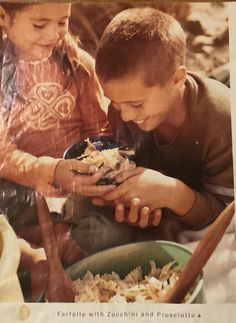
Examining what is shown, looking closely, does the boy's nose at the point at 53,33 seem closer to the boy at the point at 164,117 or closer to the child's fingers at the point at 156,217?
the boy at the point at 164,117

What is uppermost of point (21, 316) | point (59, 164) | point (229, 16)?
point (229, 16)

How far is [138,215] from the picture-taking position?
1.60 ft

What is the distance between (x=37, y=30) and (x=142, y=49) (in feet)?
0.35

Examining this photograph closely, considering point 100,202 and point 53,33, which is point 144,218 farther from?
point 53,33

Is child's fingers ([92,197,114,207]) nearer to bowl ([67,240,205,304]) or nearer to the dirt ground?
bowl ([67,240,205,304])

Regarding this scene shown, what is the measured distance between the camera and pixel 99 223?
1.59 ft

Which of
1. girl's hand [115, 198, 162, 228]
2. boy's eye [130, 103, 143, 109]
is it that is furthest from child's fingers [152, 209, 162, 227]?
boy's eye [130, 103, 143, 109]

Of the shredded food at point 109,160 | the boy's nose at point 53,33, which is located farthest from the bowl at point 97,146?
the boy's nose at point 53,33

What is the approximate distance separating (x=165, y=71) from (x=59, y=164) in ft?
0.45

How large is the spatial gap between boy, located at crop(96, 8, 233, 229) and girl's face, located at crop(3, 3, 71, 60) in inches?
1.9

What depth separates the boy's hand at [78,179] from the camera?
488 millimetres

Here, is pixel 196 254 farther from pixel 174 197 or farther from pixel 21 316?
pixel 21 316

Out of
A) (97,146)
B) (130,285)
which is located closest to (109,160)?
(97,146)

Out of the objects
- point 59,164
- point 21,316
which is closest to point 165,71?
point 59,164
